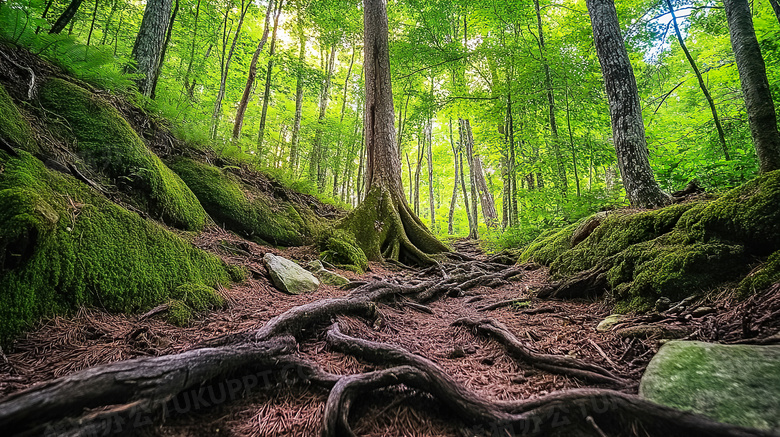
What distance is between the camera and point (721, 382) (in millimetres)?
1535

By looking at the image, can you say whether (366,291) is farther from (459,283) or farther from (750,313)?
(750,313)

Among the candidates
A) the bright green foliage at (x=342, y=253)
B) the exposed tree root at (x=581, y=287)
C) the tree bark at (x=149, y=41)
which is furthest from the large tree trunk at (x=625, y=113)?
the tree bark at (x=149, y=41)

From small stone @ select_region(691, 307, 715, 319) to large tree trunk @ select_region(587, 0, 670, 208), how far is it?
319 cm

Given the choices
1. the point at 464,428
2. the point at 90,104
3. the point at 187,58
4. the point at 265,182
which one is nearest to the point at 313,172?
the point at 187,58

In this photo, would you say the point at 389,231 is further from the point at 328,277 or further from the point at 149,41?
the point at 149,41

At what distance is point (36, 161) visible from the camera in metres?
2.79

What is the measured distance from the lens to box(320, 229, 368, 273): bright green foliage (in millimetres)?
5988

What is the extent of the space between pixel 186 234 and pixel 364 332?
3177 mm

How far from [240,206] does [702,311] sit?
666cm

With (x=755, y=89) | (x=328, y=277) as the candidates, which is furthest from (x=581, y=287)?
(x=328, y=277)

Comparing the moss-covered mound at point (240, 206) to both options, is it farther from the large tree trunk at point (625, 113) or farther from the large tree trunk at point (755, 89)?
the large tree trunk at point (755, 89)

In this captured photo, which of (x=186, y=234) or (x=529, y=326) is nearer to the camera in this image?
(x=529, y=326)

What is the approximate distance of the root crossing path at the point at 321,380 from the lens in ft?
4.45

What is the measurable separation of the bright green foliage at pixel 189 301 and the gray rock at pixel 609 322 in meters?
3.88
